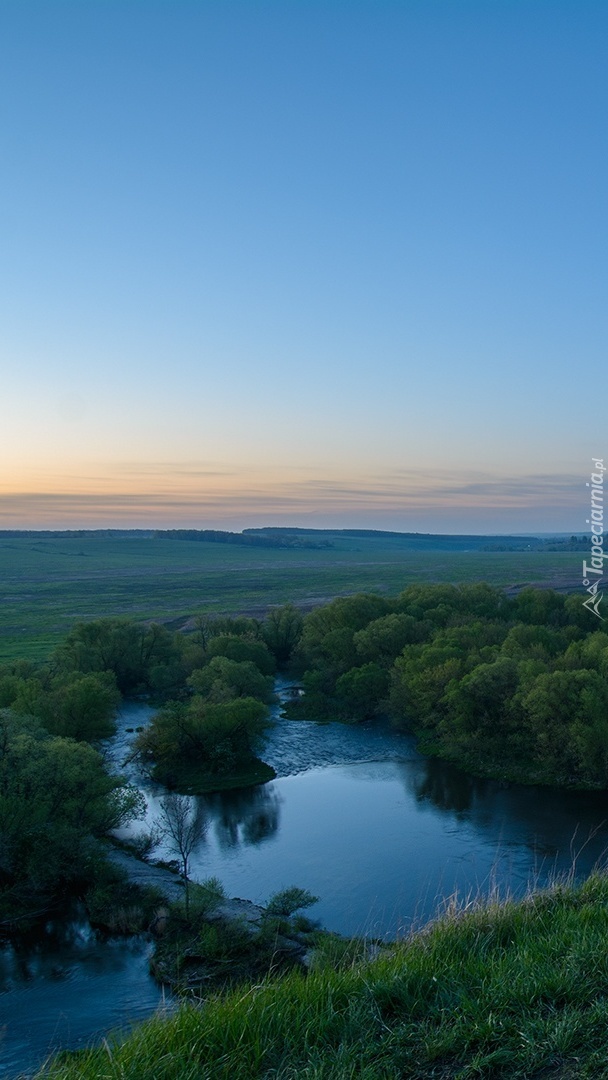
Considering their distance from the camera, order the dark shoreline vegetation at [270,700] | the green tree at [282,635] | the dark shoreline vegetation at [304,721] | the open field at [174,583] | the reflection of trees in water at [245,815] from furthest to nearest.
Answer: the open field at [174,583] < the green tree at [282,635] < the reflection of trees in water at [245,815] < the dark shoreline vegetation at [270,700] < the dark shoreline vegetation at [304,721]

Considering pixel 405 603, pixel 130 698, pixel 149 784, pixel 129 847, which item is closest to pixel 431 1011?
pixel 129 847

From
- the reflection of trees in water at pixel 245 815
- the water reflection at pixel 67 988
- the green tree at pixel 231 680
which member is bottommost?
the reflection of trees in water at pixel 245 815

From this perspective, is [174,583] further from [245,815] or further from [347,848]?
[347,848]

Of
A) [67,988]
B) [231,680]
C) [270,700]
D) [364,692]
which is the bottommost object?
[270,700]

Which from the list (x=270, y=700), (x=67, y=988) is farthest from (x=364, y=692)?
(x=67, y=988)

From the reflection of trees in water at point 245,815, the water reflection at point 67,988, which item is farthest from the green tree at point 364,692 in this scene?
the water reflection at point 67,988

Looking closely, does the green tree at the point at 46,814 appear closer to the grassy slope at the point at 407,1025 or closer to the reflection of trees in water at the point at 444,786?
the reflection of trees in water at the point at 444,786
